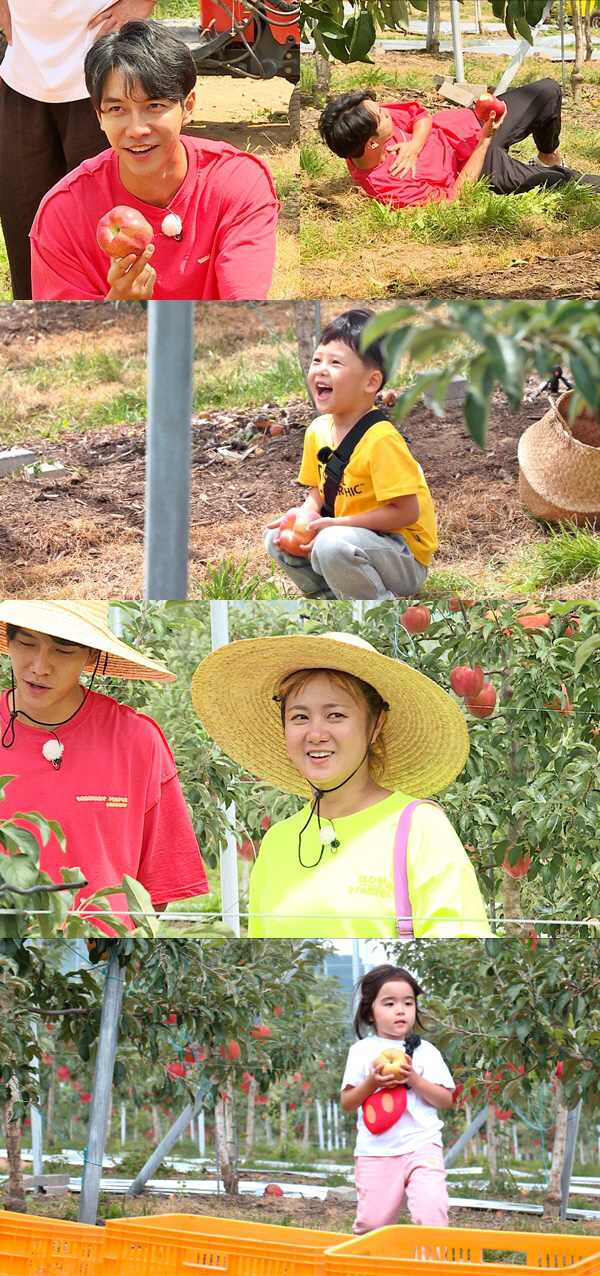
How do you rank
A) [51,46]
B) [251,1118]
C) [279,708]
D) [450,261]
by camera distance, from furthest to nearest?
[251,1118], [450,261], [51,46], [279,708]

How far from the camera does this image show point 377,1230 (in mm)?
3074

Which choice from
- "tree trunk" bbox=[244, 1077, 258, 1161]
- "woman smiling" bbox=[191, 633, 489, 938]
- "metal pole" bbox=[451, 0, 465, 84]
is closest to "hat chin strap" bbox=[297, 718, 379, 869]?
"woman smiling" bbox=[191, 633, 489, 938]

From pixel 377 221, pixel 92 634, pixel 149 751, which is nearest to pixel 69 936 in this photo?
pixel 149 751

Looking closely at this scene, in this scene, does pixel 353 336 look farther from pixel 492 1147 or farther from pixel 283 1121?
pixel 283 1121

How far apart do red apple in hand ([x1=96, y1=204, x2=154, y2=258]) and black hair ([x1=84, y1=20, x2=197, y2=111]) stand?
0.29 m

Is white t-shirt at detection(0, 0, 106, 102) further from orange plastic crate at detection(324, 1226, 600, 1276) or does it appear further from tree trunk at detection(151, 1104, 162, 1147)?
tree trunk at detection(151, 1104, 162, 1147)

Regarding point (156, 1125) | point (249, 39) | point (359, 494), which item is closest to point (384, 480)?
point (359, 494)

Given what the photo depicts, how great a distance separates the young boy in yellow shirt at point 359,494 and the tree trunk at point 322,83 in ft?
2.34

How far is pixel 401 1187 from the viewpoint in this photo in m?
3.35

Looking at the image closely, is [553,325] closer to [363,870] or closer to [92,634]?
[363,870]

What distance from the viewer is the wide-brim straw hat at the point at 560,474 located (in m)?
3.84

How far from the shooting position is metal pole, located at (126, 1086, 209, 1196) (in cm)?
435

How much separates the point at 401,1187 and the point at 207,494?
1.94 meters

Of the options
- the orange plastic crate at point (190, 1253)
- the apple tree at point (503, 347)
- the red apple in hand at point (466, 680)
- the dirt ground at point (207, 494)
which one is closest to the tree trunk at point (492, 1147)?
the orange plastic crate at point (190, 1253)
